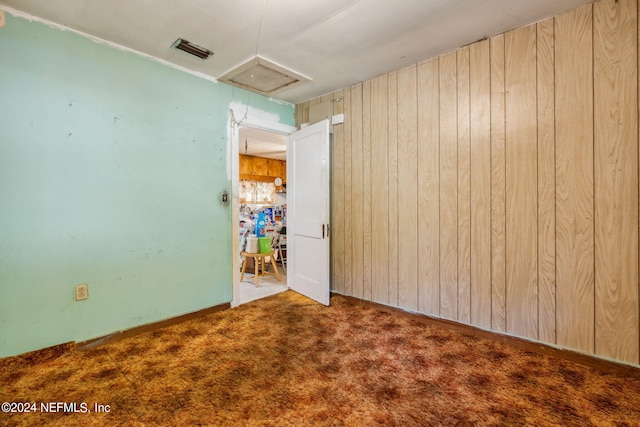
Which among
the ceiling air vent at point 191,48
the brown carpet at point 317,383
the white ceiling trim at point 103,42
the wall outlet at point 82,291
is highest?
the ceiling air vent at point 191,48

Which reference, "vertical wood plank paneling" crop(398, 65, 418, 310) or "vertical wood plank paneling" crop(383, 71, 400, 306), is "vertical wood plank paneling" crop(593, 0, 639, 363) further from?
"vertical wood plank paneling" crop(383, 71, 400, 306)

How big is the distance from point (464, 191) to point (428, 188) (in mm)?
312

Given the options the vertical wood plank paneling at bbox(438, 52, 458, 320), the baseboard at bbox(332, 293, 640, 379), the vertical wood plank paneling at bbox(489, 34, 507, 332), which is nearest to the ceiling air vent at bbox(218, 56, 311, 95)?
the vertical wood plank paneling at bbox(438, 52, 458, 320)

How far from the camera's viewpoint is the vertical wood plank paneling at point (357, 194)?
3250mm

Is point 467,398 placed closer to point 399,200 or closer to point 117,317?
point 399,200

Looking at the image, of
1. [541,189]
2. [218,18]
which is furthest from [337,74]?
[541,189]

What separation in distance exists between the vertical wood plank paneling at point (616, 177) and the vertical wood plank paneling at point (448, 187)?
89 centimetres

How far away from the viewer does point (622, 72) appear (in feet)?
6.16

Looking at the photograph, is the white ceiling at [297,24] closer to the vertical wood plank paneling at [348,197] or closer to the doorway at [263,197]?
the vertical wood plank paneling at [348,197]

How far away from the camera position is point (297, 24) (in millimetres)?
2146

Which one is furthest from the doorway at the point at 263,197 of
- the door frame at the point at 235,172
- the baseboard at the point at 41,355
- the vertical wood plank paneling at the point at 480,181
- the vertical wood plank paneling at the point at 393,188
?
the vertical wood plank paneling at the point at 480,181

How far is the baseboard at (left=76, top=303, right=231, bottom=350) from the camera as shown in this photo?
7.52 feet

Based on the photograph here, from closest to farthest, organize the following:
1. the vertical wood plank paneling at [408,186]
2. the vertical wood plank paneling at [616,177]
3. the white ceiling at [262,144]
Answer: the vertical wood plank paneling at [616,177] → the vertical wood plank paneling at [408,186] → the white ceiling at [262,144]

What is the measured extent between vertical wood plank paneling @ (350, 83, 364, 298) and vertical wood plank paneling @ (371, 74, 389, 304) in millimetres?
157
